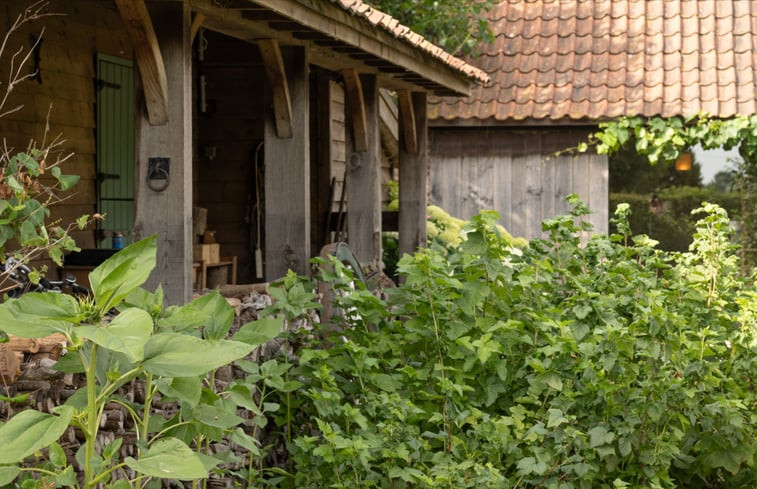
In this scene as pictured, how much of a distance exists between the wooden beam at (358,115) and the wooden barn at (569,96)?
5030 millimetres

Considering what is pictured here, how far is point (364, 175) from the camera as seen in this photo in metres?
9.00

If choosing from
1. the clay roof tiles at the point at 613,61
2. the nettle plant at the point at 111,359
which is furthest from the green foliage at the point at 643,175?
the nettle plant at the point at 111,359

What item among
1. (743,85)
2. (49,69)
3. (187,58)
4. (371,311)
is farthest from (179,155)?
(743,85)

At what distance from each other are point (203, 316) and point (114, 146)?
19.6ft

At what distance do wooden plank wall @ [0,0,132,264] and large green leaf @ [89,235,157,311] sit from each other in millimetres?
4698

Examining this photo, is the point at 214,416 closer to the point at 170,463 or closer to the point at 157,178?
the point at 170,463

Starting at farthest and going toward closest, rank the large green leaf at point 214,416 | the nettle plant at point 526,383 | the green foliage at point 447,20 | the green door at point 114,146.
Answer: the green foliage at point 447,20
the green door at point 114,146
the nettle plant at point 526,383
the large green leaf at point 214,416

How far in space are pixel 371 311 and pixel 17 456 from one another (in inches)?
112

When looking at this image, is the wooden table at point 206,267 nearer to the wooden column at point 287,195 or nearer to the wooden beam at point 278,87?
the wooden column at point 287,195

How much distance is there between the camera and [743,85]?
13.5 m

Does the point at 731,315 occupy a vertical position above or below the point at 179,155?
below

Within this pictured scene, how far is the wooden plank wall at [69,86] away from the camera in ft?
25.6

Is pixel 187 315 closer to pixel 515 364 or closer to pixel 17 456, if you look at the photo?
pixel 17 456

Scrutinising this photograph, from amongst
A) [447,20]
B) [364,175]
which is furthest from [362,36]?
[447,20]
